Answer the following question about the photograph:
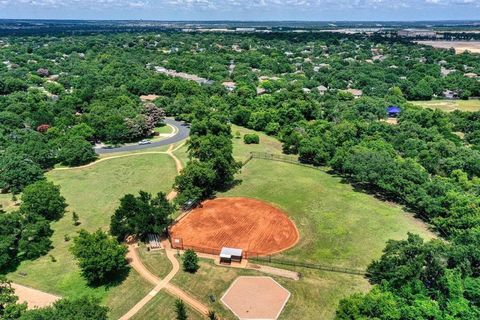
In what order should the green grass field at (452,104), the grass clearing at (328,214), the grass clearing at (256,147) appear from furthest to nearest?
1. the green grass field at (452,104)
2. the grass clearing at (256,147)
3. the grass clearing at (328,214)

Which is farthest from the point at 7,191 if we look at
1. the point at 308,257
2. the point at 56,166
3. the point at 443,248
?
the point at 443,248

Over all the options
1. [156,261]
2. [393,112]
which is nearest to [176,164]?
[156,261]

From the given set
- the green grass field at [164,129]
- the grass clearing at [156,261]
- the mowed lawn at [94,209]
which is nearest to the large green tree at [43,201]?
the mowed lawn at [94,209]

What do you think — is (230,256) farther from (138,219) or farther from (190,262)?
(138,219)

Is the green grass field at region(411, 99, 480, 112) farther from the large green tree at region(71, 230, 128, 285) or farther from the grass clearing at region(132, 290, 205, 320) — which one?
the large green tree at region(71, 230, 128, 285)

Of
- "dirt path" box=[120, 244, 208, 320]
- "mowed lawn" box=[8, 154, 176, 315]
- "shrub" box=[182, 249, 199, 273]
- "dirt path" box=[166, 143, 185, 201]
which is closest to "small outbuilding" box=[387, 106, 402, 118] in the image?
"dirt path" box=[166, 143, 185, 201]

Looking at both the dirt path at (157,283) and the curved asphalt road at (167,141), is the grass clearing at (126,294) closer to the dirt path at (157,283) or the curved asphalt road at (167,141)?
the dirt path at (157,283)

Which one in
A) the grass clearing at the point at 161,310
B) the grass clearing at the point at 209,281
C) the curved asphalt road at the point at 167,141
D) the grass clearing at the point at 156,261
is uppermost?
the curved asphalt road at the point at 167,141
